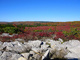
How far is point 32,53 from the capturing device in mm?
4246

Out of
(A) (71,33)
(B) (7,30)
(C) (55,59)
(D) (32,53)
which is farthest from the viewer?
(B) (7,30)

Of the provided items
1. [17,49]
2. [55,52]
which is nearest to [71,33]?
[55,52]

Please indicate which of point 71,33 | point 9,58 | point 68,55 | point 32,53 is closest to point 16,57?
point 9,58

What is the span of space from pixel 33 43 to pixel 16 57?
1796mm

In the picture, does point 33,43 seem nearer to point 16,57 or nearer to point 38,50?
point 38,50

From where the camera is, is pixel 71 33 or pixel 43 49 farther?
pixel 71 33

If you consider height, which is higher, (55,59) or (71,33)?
(71,33)

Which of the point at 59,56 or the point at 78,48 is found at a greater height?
the point at 78,48

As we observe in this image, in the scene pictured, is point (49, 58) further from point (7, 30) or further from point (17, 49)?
point (7, 30)

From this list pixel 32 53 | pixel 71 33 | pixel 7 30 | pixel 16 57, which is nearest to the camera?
pixel 16 57

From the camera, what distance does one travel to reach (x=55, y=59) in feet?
13.0

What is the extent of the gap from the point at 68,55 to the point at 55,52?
2.06 ft

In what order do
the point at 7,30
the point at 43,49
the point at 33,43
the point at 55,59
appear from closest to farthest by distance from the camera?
1. the point at 55,59
2. the point at 43,49
3. the point at 33,43
4. the point at 7,30

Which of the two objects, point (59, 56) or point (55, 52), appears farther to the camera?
point (55, 52)
